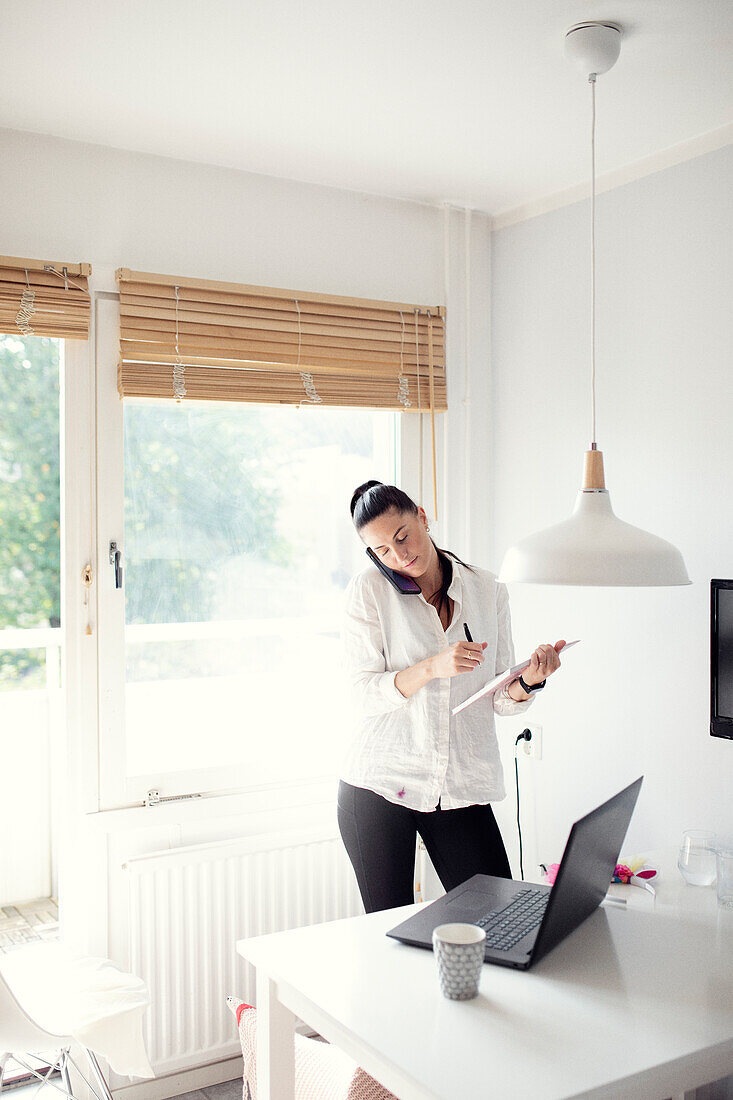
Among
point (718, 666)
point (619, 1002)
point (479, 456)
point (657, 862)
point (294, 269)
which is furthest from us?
point (479, 456)

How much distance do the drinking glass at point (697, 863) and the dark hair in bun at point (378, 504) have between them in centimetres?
94

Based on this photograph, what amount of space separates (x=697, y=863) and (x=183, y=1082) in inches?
64.0

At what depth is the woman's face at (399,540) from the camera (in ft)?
7.27

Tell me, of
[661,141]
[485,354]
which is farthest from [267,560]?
[661,141]

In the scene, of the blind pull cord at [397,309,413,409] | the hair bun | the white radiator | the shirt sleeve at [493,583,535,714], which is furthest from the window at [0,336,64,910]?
the shirt sleeve at [493,583,535,714]

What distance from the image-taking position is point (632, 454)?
275 cm

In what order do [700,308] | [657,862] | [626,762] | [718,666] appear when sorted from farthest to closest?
[626,762] < [700,308] < [718,666] < [657,862]

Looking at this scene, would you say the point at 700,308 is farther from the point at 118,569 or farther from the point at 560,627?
the point at 118,569

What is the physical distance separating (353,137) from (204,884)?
2.07 m

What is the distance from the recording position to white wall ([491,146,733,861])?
251 centimetres

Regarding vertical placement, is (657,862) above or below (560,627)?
below

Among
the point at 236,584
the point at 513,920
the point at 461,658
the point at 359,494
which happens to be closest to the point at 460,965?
the point at 513,920

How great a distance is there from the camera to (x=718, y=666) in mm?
2350

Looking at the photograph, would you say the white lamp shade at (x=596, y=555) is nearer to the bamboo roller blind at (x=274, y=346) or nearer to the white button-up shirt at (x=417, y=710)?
the white button-up shirt at (x=417, y=710)
